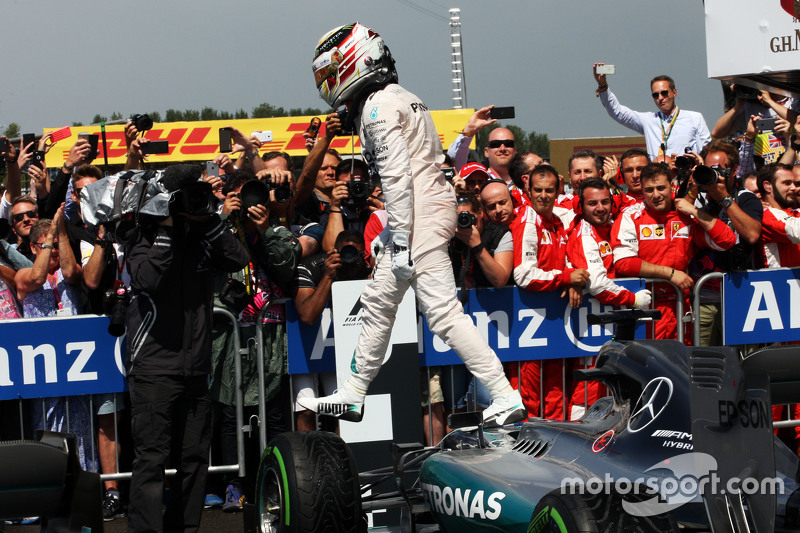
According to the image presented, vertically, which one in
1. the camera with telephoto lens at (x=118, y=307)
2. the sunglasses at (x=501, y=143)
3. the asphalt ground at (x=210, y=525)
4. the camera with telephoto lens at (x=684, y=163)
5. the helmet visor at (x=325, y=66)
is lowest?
the asphalt ground at (x=210, y=525)

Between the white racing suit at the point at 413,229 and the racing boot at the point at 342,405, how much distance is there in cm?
13

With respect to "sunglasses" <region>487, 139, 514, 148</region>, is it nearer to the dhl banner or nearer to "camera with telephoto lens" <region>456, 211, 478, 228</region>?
"camera with telephoto lens" <region>456, 211, 478, 228</region>

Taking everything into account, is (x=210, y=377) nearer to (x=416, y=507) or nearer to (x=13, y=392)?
(x=13, y=392)

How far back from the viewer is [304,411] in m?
6.20

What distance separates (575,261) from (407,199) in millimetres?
1743

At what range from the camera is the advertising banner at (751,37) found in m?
7.18

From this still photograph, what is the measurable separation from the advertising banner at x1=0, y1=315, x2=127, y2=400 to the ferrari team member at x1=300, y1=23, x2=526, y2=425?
4.39 ft

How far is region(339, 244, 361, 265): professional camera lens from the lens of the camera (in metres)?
5.90

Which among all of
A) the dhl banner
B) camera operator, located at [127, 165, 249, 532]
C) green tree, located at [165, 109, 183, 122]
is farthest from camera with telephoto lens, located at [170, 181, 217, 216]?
green tree, located at [165, 109, 183, 122]

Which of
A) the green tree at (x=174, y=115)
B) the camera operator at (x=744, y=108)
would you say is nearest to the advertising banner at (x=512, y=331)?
the camera operator at (x=744, y=108)

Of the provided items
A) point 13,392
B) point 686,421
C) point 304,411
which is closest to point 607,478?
point 686,421

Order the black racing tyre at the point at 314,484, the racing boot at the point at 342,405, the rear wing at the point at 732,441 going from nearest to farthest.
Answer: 1. the rear wing at the point at 732,441
2. the black racing tyre at the point at 314,484
3. the racing boot at the point at 342,405

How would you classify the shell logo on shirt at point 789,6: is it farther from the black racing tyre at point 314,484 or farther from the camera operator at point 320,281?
the black racing tyre at point 314,484

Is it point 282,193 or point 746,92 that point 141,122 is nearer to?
point 282,193
